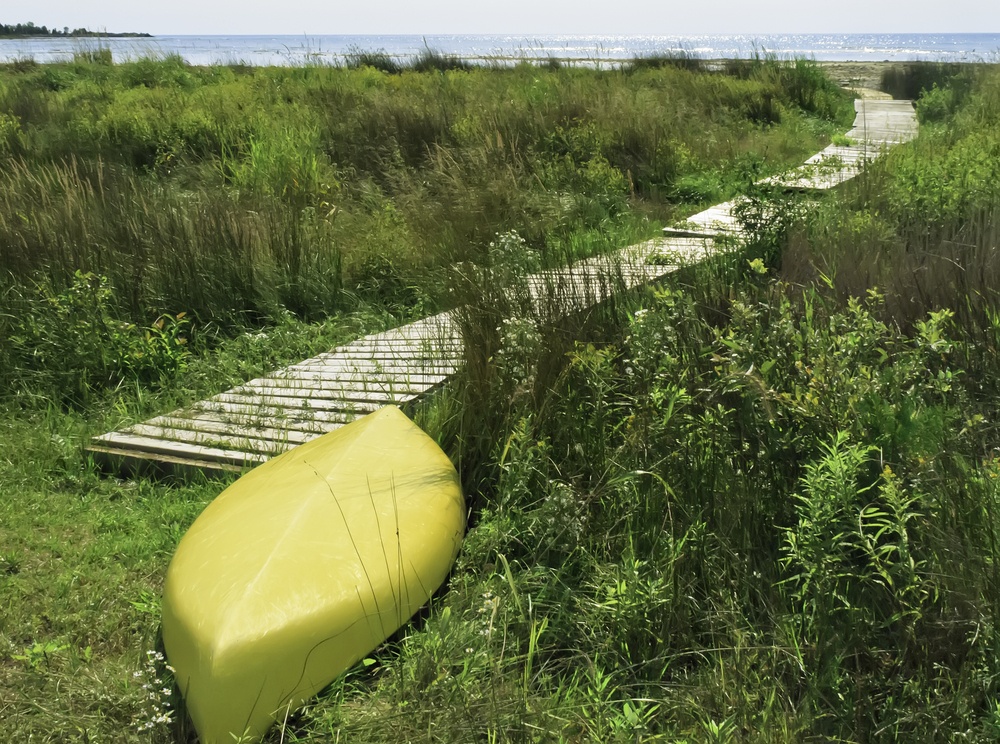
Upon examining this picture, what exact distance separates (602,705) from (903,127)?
12.7m

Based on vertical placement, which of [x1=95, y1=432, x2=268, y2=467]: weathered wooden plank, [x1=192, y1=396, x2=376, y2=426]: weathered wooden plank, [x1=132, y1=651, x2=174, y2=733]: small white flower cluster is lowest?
[x1=132, y1=651, x2=174, y2=733]: small white flower cluster

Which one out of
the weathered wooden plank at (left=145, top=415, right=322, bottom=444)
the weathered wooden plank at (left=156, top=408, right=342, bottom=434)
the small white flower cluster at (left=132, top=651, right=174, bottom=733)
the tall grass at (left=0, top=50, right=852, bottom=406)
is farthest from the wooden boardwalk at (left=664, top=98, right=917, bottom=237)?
the small white flower cluster at (left=132, top=651, right=174, bottom=733)

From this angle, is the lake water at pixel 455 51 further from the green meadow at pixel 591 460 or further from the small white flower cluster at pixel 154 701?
the small white flower cluster at pixel 154 701

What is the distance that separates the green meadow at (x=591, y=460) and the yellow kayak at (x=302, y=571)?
0.10 meters

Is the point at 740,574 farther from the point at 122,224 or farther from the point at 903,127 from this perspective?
the point at 903,127

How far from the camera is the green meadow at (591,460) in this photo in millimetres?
2264

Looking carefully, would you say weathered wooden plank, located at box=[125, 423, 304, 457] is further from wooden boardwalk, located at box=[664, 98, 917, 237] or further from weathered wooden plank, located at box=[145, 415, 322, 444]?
wooden boardwalk, located at box=[664, 98, 917, 237]

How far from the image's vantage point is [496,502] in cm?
330

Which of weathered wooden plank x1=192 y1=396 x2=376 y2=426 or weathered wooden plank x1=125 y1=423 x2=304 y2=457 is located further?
weathered wooden plank x1=192 y1=396 x2=376 y2=426

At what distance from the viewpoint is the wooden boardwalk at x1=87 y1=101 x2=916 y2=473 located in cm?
379

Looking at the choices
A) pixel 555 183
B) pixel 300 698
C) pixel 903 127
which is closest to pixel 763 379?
pixel 300 698

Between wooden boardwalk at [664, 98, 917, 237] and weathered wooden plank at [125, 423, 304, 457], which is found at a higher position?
wooden boardwalk at [664, 98, 917, 237]

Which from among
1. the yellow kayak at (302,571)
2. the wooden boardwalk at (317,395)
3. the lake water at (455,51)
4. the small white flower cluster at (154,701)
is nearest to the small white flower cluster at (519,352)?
the wooden boardwalk at (317,395)

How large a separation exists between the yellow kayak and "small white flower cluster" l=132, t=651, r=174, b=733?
0.06 metres
